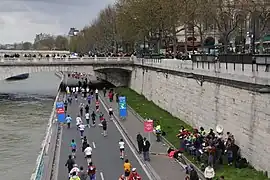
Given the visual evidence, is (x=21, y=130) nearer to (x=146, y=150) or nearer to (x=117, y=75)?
(x=146, y=150)

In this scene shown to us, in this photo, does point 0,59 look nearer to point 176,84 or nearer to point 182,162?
point 176,84

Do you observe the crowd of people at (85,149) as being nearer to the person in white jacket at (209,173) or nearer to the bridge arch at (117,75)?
the person in white jacket at (209,173)

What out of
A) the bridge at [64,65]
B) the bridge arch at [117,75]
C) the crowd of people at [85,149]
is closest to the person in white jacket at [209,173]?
the crowd of people at [85,149]

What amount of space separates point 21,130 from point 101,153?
1688 cm

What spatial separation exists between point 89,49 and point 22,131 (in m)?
118

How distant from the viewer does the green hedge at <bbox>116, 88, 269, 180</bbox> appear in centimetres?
2680

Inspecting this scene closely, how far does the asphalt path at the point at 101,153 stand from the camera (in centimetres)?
2980

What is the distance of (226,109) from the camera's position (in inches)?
1342

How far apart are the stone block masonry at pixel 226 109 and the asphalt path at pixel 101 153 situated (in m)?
5.97

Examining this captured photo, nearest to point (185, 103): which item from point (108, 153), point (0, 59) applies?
point (108, 153)

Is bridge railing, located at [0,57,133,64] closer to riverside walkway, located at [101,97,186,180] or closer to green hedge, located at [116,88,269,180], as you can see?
green hedge, located at [116,88,269,180]

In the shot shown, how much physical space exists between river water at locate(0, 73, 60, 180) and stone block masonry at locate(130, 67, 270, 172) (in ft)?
40.6

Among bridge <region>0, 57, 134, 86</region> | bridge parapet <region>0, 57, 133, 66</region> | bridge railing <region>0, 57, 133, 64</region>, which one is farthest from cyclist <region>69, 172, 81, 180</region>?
bridge parapet <region>0, 57, 133, 66</region>

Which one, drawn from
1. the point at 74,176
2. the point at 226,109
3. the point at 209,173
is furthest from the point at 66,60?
the point at 74,176
